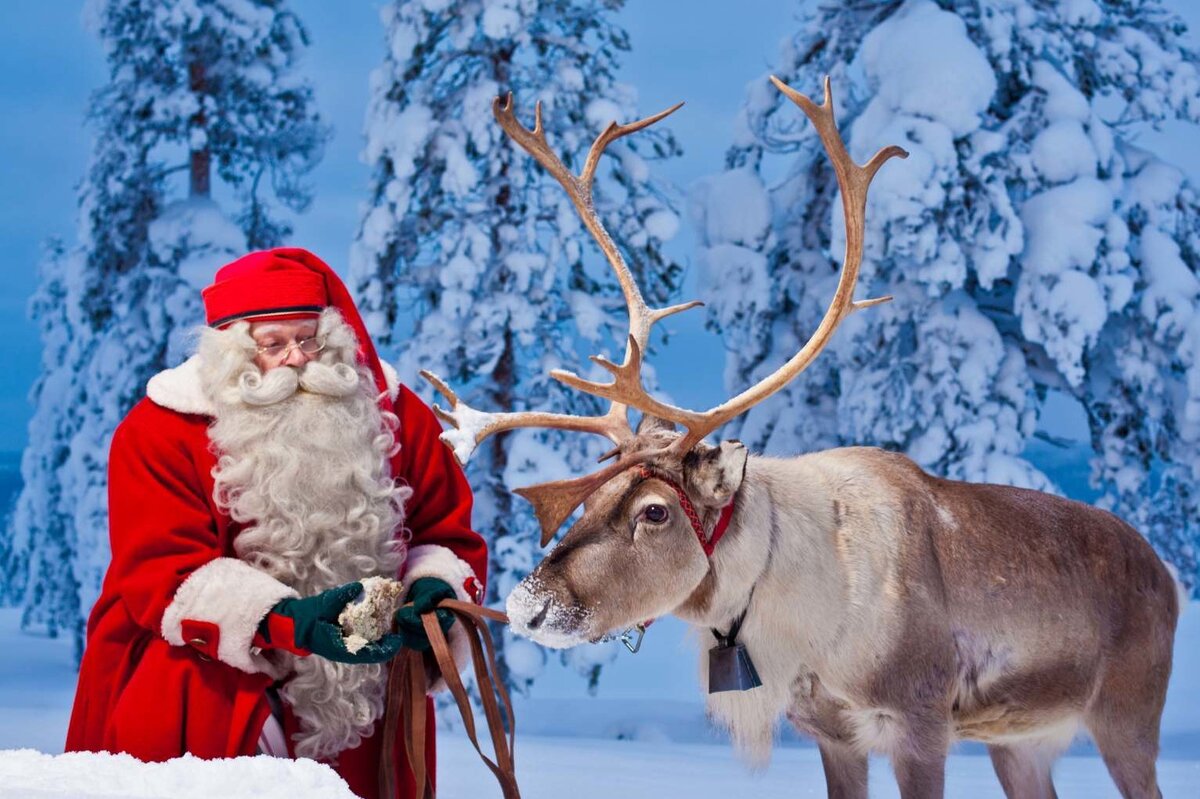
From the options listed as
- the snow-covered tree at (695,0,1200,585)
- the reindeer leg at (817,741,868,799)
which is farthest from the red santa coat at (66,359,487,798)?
the snow-covered tree at (695,0,1200,585)

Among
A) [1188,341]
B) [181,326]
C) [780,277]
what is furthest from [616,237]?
[1188,341]

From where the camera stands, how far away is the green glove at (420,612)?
2670 mm

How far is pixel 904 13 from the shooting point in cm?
837

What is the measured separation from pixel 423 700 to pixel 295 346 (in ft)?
2.62

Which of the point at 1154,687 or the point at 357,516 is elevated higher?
the point at 357,516

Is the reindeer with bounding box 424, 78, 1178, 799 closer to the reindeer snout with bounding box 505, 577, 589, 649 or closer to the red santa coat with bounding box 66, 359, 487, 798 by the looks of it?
the reindeer snout with bounding box 505, 577, 589, 649

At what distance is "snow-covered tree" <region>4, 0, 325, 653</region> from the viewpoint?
29.4ft

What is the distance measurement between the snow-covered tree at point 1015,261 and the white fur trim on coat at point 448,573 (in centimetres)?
547

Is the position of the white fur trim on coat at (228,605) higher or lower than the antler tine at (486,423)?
lower

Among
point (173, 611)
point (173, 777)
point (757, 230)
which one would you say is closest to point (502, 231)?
point (757, 230)

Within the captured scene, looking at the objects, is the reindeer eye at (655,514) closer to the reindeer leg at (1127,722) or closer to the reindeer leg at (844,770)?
the reindeer leg at (844,770)

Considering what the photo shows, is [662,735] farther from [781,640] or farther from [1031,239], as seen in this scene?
[781,640]

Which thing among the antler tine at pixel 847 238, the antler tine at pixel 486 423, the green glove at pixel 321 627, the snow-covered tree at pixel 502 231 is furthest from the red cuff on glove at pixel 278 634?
the snow-covered tree at pixel 502 231

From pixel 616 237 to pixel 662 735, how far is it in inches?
133
